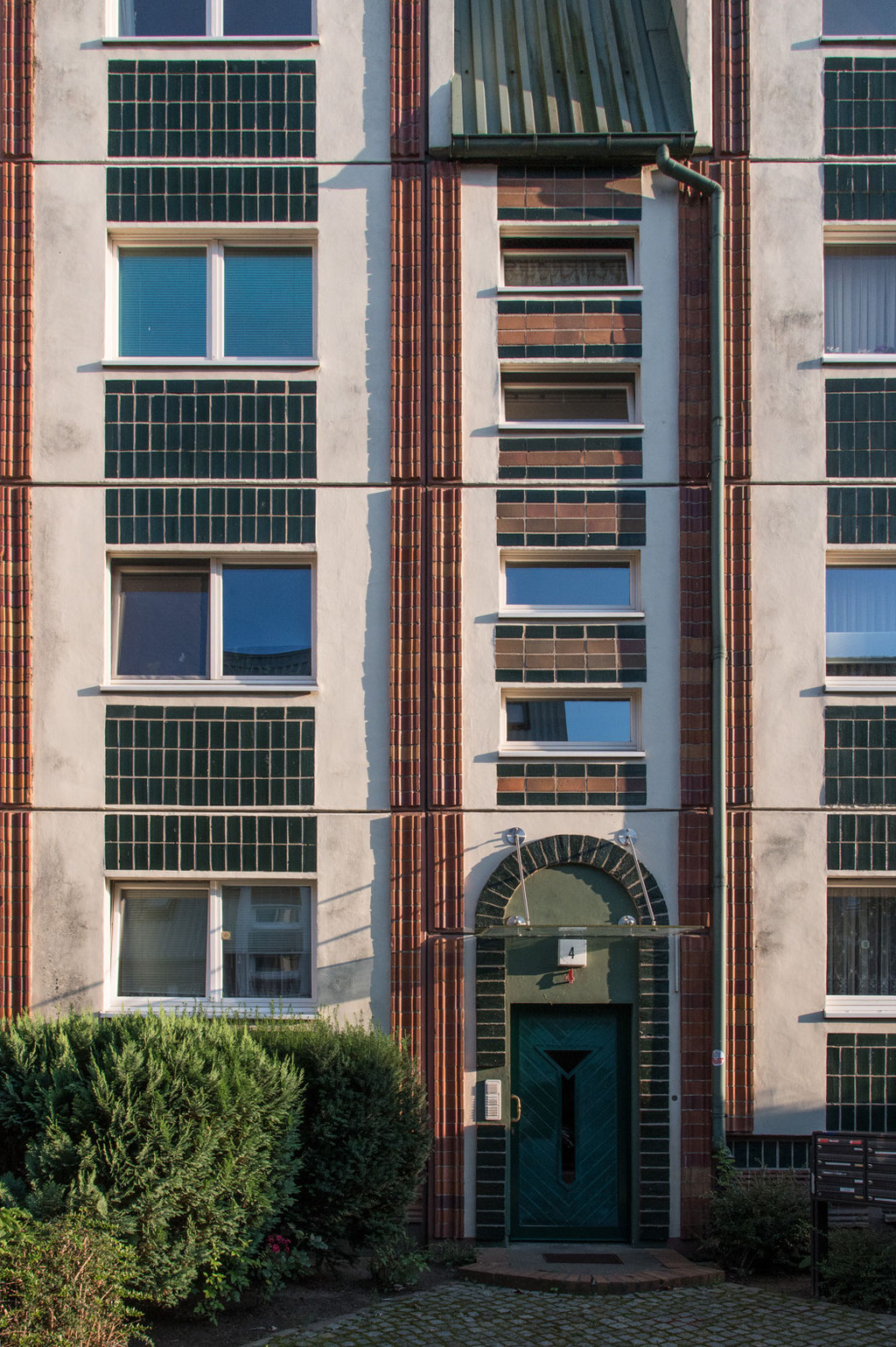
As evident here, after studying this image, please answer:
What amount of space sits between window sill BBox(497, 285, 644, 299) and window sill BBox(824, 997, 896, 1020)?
23.4ft

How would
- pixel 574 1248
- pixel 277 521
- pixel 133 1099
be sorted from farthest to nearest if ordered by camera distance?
pixel 277 521
pixel 574 1248
pixel 133 1099

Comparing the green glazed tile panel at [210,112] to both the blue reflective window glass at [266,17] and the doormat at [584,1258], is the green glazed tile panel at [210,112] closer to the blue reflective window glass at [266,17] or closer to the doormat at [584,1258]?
the blue reflective window glass at [266,17]

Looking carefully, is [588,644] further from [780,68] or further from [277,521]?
[780,68]

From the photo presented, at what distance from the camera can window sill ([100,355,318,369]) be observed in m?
11.1

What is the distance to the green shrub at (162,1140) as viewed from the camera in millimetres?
7711

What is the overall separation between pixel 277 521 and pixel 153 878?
3.69 m

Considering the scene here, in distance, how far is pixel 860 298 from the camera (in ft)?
38.0

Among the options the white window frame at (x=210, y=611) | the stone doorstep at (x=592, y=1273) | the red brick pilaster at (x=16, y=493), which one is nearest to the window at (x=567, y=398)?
the white window frame at (x=210, y=611)

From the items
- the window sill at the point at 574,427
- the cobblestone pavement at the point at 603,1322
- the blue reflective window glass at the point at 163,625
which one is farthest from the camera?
the blue reflective window glass at the point at 163,625

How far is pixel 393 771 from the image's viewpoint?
35.2ft

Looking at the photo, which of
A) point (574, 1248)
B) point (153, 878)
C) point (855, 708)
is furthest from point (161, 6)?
point (574, 1248)

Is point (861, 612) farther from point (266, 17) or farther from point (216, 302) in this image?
point (266, 17)

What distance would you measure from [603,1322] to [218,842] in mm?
5240

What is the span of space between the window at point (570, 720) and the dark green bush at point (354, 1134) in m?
3.27
